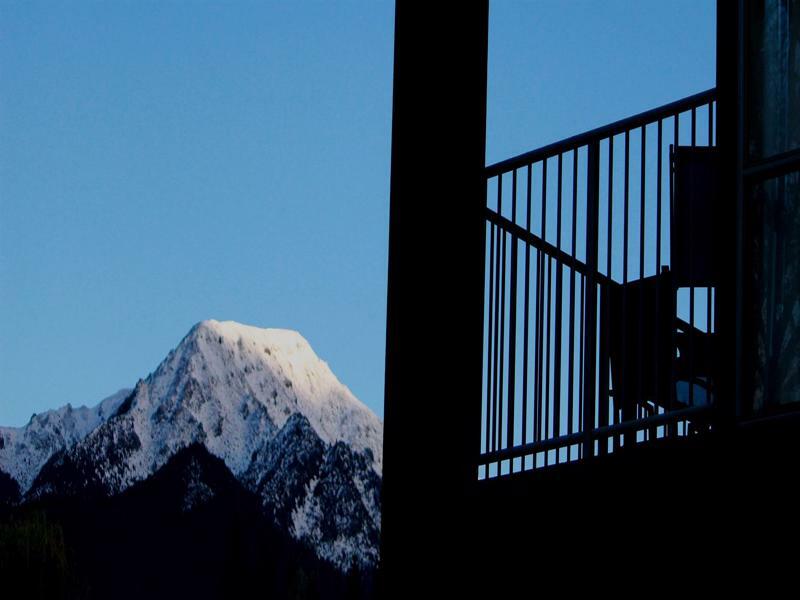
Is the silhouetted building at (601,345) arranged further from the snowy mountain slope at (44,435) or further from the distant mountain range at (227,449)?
the snowy mountain slope at (44,435)

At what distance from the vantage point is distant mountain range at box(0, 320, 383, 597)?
527 ft

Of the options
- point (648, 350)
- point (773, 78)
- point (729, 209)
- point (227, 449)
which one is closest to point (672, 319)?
point (648, 350)

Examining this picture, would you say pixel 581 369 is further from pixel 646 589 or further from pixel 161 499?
pixel 161 499

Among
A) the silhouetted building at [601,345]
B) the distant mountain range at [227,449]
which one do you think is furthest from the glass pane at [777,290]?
the distant mountain range at [227,449]

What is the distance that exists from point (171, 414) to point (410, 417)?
178 meters

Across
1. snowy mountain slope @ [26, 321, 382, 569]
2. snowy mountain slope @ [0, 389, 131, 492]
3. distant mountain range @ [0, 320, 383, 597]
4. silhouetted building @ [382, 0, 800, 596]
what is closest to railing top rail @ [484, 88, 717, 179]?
silhouetted building @ [382, 0, 800, 596]

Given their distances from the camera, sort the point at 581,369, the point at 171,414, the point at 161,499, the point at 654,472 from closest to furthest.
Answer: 1. the point at 654,472
2. the point at 581,369
3. the point at 161,499
4. the point at 171,414

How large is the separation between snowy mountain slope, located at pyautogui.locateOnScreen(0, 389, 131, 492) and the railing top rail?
169110 mm

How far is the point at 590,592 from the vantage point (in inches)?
243

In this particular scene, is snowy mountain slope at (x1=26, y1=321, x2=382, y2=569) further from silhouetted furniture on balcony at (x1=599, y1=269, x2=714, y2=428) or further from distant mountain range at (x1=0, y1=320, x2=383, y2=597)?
silhouetted furniture on balcony at (x1=599, y1=269, x2=714, y2=428)

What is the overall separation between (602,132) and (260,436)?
17639 cm

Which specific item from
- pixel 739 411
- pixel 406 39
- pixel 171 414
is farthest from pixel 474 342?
pixel 171 414

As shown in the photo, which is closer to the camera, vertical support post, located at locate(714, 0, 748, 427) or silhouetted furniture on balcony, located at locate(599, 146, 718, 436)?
vertical support post, located at locate(714, 0, 748, 427)

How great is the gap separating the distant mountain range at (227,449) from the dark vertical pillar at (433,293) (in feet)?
468
